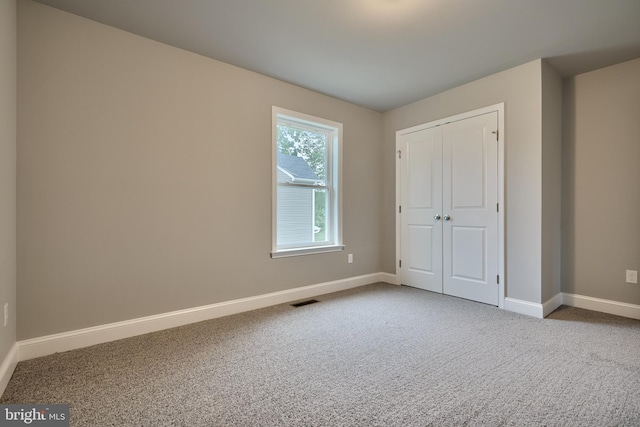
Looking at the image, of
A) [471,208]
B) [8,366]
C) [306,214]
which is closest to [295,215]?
[306,214]

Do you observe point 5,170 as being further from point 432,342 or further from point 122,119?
point 432,342

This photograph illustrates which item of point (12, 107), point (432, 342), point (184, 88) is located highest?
point (184, 88)

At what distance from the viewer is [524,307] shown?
2.88 meters

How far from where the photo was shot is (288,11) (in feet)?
6.99

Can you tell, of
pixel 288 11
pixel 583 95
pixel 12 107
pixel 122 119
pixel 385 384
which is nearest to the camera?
pixel 385 384

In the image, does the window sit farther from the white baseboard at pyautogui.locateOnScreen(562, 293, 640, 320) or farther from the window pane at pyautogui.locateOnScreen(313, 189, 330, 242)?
the white baseboard at pyautogui.locateOnScreen(562, 293, 640, 320)

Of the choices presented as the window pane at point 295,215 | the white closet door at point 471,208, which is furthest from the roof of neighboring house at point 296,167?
the white closet door at point 471,208

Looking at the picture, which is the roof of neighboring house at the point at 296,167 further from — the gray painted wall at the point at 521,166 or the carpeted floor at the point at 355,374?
the gray painted wall at the point at 521,166

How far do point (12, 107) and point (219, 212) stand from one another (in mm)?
1514

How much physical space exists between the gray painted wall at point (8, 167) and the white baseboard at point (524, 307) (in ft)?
12.8

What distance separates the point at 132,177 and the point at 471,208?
3308 mm

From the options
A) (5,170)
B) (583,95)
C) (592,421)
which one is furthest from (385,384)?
(583,95)

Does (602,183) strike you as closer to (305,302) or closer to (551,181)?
(551,181)

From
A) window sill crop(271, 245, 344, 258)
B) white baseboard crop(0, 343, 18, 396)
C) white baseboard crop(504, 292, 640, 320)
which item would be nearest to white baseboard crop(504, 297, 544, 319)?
white baseboard crop(504, 292, 640, 320)
